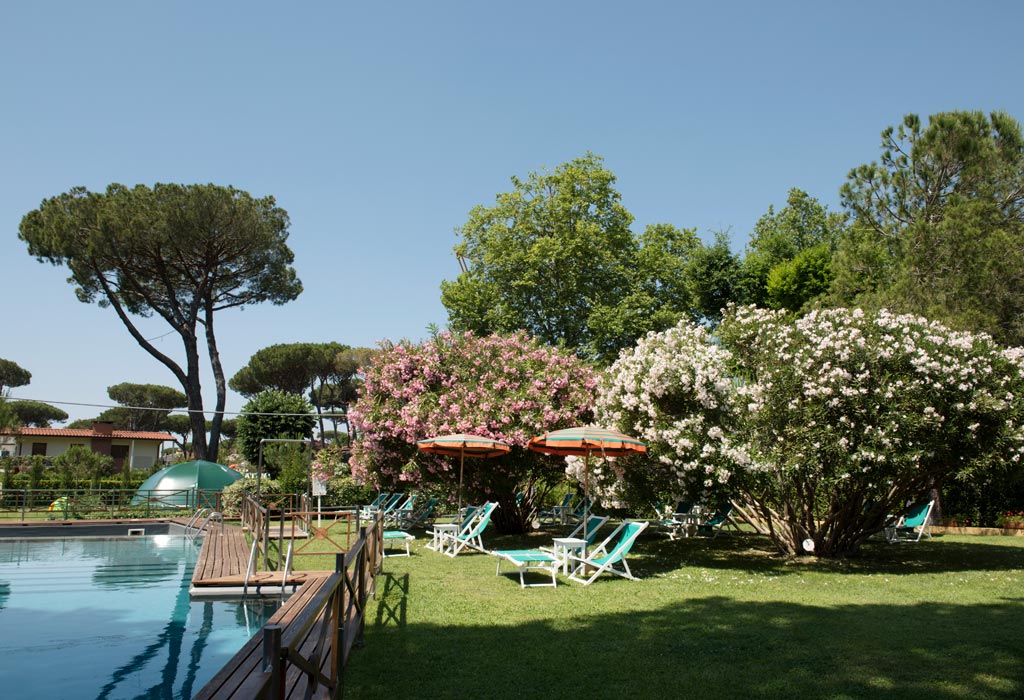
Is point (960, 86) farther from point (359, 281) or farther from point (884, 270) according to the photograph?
point (359, 281)

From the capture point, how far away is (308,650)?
209 inches

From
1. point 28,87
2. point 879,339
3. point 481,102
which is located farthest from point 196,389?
point 879,339

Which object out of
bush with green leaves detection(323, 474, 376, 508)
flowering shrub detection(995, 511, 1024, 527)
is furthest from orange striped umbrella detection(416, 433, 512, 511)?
flowering shrub detection(995, 511, 1024, 527)

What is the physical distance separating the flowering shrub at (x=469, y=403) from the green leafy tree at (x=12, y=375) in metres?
50.2

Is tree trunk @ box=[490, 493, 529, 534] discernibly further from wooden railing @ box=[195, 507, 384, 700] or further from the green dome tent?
the green dome tent

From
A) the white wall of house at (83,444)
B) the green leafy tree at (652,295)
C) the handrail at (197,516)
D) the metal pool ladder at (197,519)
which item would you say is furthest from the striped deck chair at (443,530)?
the white wall of house at (83,444)

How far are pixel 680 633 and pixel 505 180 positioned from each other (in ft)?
84.8

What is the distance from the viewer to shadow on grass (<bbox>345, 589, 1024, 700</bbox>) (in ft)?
15.3

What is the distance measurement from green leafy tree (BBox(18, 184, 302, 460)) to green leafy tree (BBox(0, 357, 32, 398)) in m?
28.0

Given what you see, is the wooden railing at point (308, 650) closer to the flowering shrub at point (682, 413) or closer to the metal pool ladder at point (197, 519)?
the flowering shrub at point (682, 413)

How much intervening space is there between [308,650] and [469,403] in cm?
916

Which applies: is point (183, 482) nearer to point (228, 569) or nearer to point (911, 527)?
point (228, 569)

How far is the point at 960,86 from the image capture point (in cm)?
1889

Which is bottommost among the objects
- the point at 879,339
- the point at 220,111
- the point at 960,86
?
the point at 879,339
